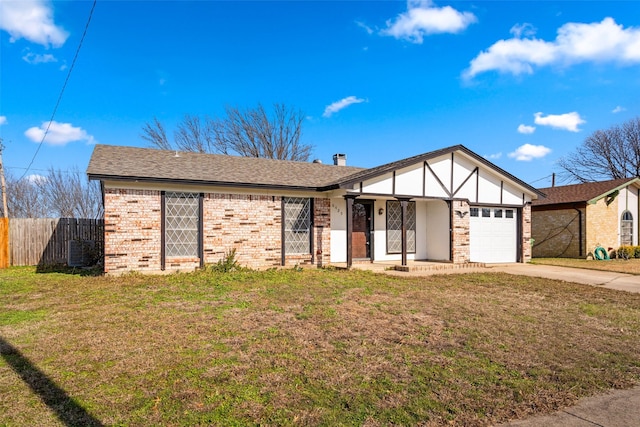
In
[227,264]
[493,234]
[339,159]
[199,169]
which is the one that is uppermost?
[339,159]

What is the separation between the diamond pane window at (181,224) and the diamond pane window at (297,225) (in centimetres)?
288

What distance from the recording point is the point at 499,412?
11.5 ft

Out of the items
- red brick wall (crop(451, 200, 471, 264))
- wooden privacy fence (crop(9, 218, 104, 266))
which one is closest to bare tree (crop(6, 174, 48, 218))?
wooden privacy fence (crop(9, 218, 104, 266))

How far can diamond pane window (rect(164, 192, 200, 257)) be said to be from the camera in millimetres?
11594

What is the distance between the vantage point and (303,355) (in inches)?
192

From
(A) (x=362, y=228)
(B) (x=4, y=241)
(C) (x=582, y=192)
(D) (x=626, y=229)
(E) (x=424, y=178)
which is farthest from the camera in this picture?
(D) (x=626, y=229)

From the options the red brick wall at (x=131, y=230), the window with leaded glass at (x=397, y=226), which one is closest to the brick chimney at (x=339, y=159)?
the window with leaded glass at (x=397, y=226)

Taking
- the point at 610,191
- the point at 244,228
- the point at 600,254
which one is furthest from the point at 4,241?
the point at 610,191

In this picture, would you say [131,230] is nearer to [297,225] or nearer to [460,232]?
[297,225]

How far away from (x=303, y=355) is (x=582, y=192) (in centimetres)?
2069

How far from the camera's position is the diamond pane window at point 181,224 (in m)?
11.6

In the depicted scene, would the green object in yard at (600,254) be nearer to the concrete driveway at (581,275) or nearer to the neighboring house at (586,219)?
the neighboring house at (586,219)

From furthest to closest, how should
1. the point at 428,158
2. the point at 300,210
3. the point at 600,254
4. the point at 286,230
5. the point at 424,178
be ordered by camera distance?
the point at 600,254
the point at 424,178
the point at 428,158
the point at 300,210
the point at 286,230

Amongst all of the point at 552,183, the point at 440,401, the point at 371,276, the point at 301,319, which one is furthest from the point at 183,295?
the point at 552,183
